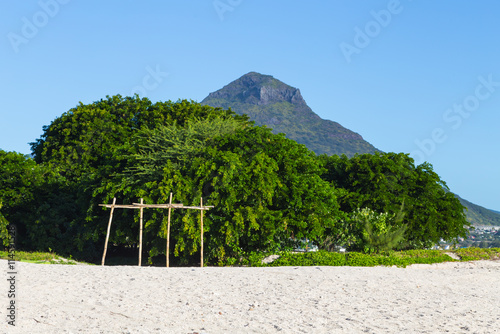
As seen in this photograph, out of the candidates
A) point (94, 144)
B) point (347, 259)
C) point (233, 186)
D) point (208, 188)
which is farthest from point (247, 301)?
point (94, 144)

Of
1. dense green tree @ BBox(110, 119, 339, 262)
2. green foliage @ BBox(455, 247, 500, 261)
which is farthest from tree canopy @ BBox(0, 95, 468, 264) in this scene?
green foliage @ BBox(455, 247, 500, 261)

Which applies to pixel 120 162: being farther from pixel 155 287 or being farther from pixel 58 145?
pixel 155 287

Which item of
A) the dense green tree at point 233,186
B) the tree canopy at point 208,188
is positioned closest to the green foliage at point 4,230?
the tree canopy at point 208,188

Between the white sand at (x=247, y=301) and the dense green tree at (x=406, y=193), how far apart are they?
11.9 meters

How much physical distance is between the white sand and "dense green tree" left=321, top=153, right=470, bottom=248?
11940 millimetres

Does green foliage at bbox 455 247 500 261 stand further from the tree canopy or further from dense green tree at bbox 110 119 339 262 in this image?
dense green tree at bbox 110 119 339 262

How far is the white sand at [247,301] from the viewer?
8070 mm

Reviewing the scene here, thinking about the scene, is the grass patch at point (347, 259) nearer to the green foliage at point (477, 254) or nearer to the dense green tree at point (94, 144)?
the green foliage at point (477, 254)

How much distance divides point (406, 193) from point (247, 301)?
19.6 m

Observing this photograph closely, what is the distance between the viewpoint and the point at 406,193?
27.5 m

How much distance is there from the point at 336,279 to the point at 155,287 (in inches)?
186

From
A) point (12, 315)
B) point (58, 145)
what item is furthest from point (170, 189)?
point (58, 145)

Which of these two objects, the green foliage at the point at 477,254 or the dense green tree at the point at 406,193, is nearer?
the green foliage at the point at 477,254

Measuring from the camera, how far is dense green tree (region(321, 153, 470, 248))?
26.6 meters
